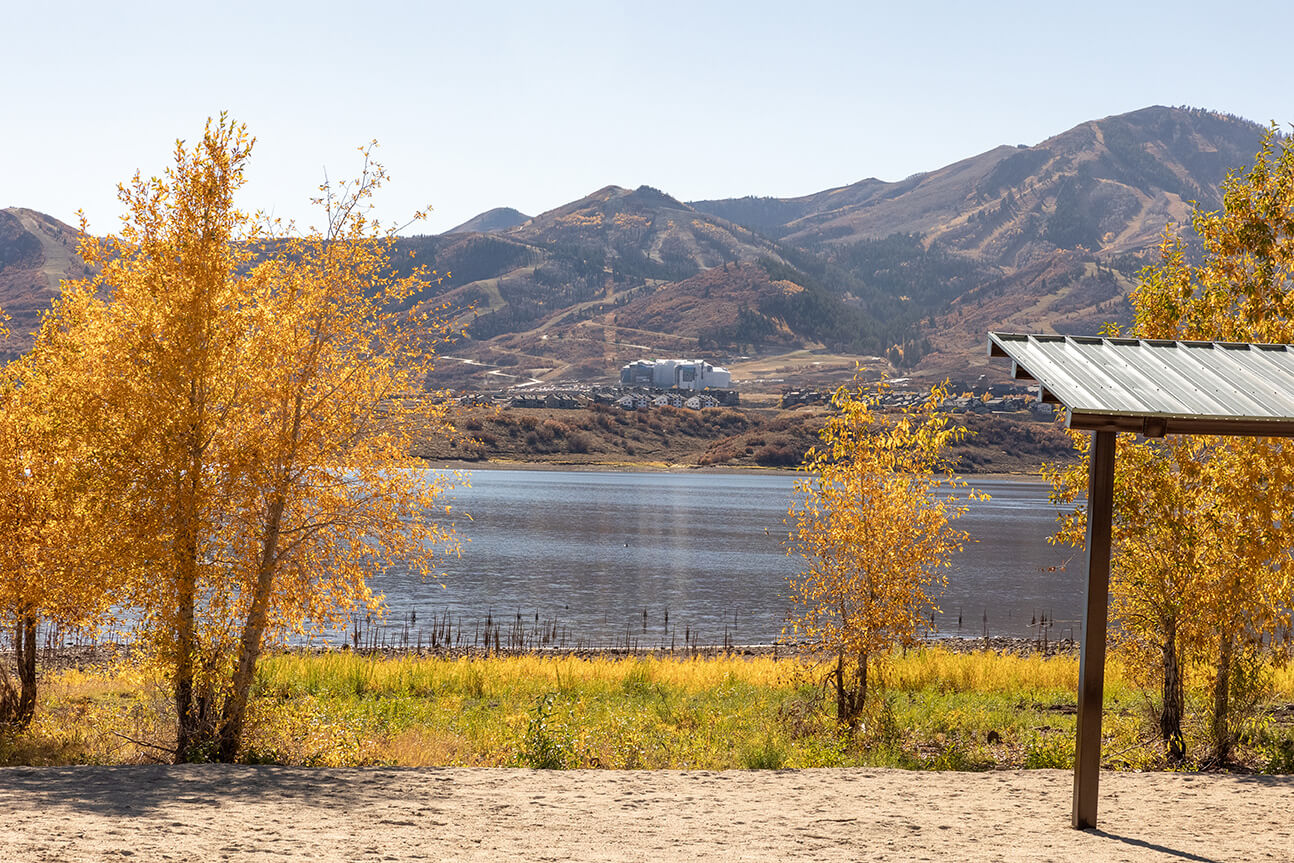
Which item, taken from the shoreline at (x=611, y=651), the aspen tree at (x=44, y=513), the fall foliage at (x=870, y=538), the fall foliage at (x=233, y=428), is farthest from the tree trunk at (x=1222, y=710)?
the aspen tree at (x=44, y=513)

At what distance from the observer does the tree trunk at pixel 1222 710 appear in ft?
45.8

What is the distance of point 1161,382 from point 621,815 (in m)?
6.57

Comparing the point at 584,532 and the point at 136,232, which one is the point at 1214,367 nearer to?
the point at 136,232

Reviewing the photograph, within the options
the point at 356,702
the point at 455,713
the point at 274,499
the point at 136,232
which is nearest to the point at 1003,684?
the point at 455,713

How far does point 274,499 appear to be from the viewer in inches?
530

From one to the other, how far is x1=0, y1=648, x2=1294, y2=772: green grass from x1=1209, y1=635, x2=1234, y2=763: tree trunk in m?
0.43

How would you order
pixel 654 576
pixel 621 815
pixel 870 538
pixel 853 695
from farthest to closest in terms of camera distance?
pixel 654 576 → pixel 853 695 → pixel 870 538 → pixel 621 815

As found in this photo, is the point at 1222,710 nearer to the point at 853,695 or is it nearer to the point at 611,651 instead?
the point at 853,695

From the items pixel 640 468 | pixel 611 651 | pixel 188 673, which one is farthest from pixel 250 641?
pixel 640 468

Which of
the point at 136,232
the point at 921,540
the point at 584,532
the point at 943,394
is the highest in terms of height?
the point at 136,232

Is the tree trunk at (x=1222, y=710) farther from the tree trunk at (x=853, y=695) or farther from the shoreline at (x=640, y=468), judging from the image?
the shoreline at (x=640, y=468)

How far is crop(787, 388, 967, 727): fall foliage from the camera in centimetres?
1655

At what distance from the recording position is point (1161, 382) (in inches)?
406

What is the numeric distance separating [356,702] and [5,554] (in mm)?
6332
